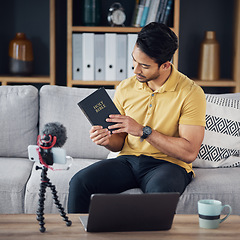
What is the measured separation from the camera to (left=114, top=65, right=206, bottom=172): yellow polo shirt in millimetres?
1979

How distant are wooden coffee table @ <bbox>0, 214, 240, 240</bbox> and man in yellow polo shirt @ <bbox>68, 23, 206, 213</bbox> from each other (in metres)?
0.42

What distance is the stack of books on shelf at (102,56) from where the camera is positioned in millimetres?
3123

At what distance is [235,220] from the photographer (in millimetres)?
1486

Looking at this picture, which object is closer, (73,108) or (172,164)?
(172,164)

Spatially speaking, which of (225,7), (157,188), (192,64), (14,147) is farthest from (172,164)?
(225,7)

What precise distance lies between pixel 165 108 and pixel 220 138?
457mm

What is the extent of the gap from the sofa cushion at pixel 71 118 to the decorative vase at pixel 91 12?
813 mm

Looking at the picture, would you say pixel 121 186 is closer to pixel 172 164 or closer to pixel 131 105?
Result: pixel 172 164

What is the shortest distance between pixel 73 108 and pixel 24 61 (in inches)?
36.2

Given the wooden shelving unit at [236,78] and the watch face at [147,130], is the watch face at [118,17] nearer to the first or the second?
the wooden shelving unit at [236,78]

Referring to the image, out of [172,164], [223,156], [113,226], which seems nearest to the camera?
[113,226]

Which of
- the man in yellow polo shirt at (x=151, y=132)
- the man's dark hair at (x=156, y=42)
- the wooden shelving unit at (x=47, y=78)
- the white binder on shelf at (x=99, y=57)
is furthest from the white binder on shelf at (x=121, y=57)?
the man's dark hair at (x=156, y=42)

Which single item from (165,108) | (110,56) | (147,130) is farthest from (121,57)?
(147,130)

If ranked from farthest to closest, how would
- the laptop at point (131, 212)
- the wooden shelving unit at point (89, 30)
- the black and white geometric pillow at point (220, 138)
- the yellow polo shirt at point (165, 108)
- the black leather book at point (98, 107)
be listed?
the wooden shelving unit at point (89, 30) < the black and white geometric pillow at point (220, 138) < the yellow polo shirt at point (165, 108) < the black leather book at point (98, 107) < the laptop at point (131, 212)
